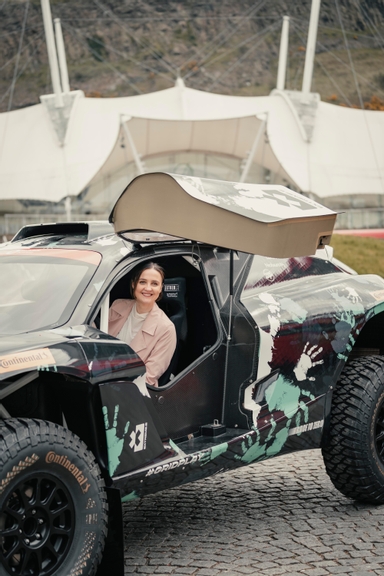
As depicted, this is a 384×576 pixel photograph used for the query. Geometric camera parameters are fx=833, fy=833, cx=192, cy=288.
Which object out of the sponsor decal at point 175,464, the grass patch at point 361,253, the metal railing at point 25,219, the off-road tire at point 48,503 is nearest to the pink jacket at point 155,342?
the sponsor decal at point 175,464

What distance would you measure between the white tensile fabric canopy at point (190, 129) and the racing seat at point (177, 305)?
114 feet

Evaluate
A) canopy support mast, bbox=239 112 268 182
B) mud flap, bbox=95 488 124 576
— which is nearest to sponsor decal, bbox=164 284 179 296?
mud flap, bbox=95 488 124 576

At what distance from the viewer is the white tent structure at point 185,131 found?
3938 cm

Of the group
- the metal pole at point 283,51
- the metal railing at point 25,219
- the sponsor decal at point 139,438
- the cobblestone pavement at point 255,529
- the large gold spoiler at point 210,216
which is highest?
the metal pole at point 283,51

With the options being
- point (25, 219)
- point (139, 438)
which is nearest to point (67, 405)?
point (139, 438)

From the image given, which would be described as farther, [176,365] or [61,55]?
[61,55]

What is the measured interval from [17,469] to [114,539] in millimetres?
697

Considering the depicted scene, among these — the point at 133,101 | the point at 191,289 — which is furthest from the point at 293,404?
the point at 133,101

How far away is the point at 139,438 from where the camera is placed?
367cm

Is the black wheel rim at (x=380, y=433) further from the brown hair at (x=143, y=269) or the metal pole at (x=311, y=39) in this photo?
the metal pole at (x=311, y=39)

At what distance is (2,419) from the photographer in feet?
11.0

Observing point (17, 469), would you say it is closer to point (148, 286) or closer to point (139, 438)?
point (139, 438)

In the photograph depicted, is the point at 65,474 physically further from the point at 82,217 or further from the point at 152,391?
the point at 82,217

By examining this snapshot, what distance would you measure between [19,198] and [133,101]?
24.1 feet
